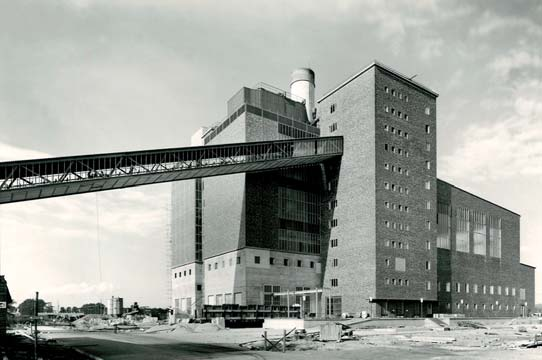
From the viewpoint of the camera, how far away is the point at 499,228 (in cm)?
9862

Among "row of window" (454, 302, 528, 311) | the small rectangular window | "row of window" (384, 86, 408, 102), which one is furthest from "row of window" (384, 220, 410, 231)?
"row of window" (454, 302, 528, 311)

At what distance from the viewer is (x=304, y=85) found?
3652 inches

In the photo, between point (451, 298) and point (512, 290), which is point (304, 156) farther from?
point (512, 290)

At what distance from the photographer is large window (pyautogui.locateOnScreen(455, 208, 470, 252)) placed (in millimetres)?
87562

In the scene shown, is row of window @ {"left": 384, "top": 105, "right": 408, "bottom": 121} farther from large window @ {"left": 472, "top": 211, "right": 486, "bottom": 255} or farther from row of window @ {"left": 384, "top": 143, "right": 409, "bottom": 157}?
large window @ {"left": 472, "top": 211, "right": 486, "bottom": 255}

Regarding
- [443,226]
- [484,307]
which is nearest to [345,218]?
[443,226]

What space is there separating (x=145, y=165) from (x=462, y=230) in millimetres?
60535

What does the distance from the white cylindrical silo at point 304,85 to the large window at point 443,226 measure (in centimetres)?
2947

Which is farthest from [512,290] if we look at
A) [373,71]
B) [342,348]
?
[342,348]

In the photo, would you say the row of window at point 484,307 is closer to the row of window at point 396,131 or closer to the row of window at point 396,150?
the row of window at point 396,150

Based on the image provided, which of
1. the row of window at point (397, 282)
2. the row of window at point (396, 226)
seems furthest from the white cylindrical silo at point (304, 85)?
the row of window at point (397, 282)

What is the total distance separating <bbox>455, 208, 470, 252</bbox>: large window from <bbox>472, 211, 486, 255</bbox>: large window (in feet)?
8.60

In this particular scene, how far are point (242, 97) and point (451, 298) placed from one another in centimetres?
4936

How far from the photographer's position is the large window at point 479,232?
9206 cm
